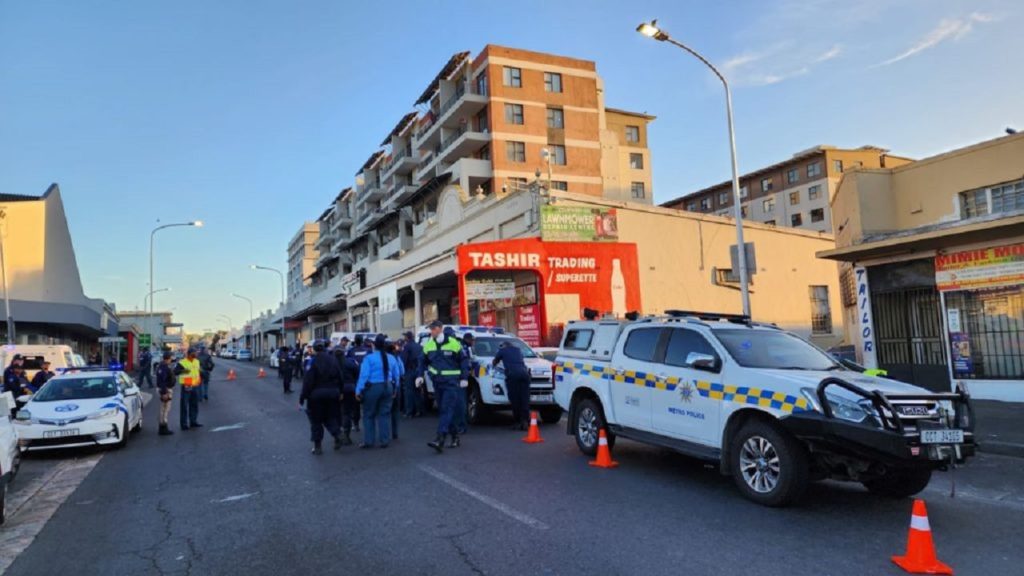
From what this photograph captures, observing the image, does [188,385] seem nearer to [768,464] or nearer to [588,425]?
[588,425]

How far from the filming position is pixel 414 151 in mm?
59719

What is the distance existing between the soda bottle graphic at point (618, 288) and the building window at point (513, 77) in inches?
1029

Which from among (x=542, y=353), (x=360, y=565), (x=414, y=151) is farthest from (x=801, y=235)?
(x=414, y=151)

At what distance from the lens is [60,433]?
420 inches

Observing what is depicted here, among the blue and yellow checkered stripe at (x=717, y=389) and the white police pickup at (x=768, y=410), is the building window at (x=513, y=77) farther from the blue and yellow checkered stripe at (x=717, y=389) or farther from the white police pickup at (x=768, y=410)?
the white police pickup at (x=768, y=410)

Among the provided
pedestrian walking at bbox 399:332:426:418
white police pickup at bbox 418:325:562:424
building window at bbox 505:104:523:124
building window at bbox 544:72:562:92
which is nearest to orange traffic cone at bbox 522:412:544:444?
white police pickup at bbox 418:325:562:424

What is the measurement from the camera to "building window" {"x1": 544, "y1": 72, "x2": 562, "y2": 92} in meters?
47.9

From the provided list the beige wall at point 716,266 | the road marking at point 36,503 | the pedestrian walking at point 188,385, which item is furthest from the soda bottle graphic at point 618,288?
the road marking at point 36,503

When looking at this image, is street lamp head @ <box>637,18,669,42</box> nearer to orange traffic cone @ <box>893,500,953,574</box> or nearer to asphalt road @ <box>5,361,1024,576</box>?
asphalt road @ <box>5,361,1024,576</box>

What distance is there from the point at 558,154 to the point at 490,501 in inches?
1666

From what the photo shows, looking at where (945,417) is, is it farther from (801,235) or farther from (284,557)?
(801,235)

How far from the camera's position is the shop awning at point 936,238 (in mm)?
12703

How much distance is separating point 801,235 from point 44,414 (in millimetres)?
29799

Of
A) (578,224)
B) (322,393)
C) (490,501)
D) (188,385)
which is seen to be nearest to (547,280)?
(578,224)
